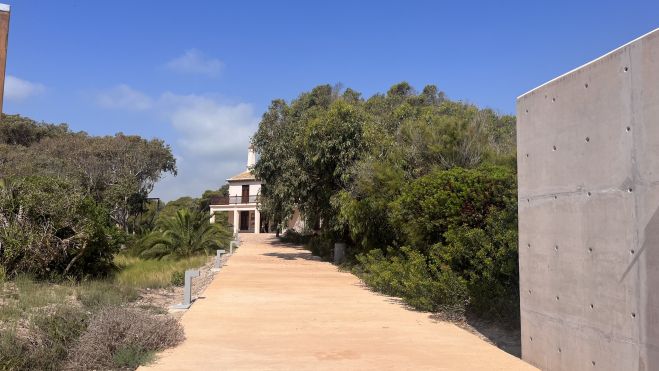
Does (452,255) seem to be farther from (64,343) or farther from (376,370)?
(64,343)

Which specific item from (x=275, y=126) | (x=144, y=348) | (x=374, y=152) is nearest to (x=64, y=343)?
(x=144, y=348)

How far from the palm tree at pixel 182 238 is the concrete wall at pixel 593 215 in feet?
70.1

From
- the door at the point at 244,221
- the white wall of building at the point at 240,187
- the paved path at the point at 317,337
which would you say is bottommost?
the paved path at the point at 317,337

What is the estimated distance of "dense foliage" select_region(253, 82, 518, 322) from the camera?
992 centimetres

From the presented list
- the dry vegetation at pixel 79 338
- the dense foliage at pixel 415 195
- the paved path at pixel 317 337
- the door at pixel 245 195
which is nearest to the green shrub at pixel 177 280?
the paved path at pixel 317 337

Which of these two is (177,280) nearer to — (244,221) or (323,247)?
(323,247)

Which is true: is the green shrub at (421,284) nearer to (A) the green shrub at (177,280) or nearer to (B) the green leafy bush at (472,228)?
(B) the green leafy bush at (472,228)

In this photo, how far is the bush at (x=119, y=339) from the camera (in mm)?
6391

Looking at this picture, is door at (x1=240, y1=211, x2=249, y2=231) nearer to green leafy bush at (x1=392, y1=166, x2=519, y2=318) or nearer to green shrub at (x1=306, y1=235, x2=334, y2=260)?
green shrub at (x1=306, y1=235, x2=334, y2=260)

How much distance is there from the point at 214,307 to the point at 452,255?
4.66 m

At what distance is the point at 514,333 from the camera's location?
8.49 m

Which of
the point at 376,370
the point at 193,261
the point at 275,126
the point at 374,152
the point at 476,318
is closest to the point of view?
the point at 376,370

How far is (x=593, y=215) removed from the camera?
207 inches

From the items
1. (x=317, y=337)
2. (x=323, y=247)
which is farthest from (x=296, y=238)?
(x=317, y=337)
